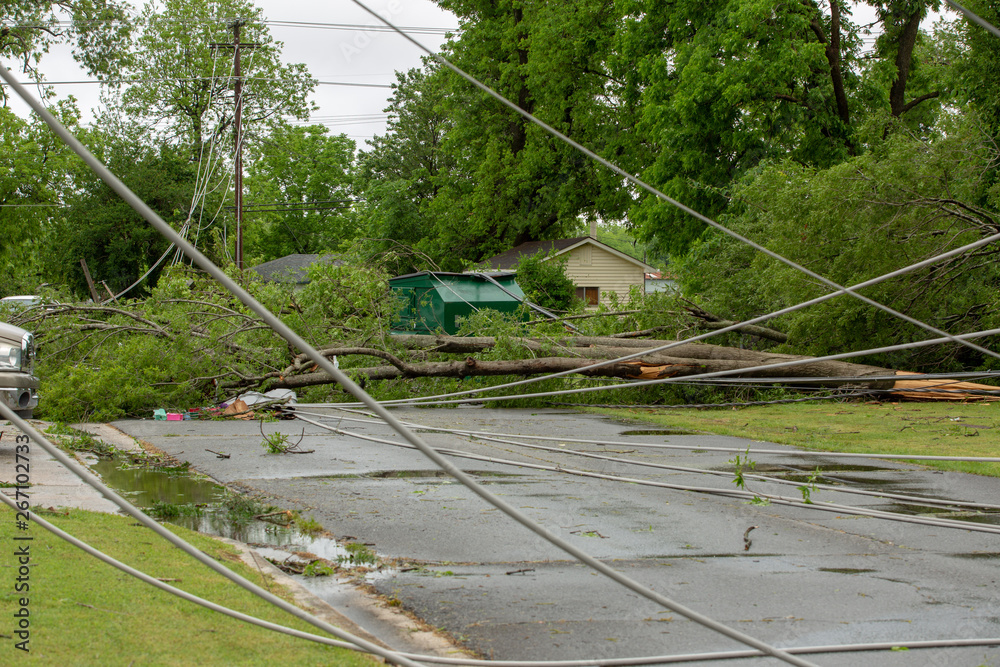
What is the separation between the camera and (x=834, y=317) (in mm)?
13594

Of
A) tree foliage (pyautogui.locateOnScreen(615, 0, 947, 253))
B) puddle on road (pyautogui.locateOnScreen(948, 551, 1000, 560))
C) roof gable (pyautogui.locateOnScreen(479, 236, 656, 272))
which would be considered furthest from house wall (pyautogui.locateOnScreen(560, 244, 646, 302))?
puddle on road (pyautogui.locateOnScreen(948, 551, 1000, 560))

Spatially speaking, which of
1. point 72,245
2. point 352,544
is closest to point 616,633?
point 352,544

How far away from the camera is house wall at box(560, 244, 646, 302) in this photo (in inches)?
1346

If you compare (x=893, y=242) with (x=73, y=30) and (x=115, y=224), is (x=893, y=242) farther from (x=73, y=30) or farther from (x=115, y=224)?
(x=115, y=224)

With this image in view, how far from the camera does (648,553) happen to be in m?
5.15

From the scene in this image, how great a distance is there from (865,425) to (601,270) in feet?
79.0

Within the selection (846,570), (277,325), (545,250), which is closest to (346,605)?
(277,325)

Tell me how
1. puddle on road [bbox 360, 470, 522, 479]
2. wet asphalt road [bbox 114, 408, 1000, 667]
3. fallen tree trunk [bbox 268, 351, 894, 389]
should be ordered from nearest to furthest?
wet asphalt road [bbox 114, 408, 1000, 667], puddle on road [bbox 360, 470, 522, 479], fallen tree trunk [bbox 268, 351, 894, 389]

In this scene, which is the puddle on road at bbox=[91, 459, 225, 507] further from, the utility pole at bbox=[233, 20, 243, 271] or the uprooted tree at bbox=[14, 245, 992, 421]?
the utility pole at bbox=[233, 20, 243, 271]

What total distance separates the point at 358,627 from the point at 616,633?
1070mm

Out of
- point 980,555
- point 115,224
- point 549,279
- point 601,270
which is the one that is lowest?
point 980,555

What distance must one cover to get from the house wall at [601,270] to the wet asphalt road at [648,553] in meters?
25.0

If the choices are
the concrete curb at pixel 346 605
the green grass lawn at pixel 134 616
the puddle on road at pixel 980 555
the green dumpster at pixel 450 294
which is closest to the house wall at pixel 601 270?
the green dumpster at pixel 450 294

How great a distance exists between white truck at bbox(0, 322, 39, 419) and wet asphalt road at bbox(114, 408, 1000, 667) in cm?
160
